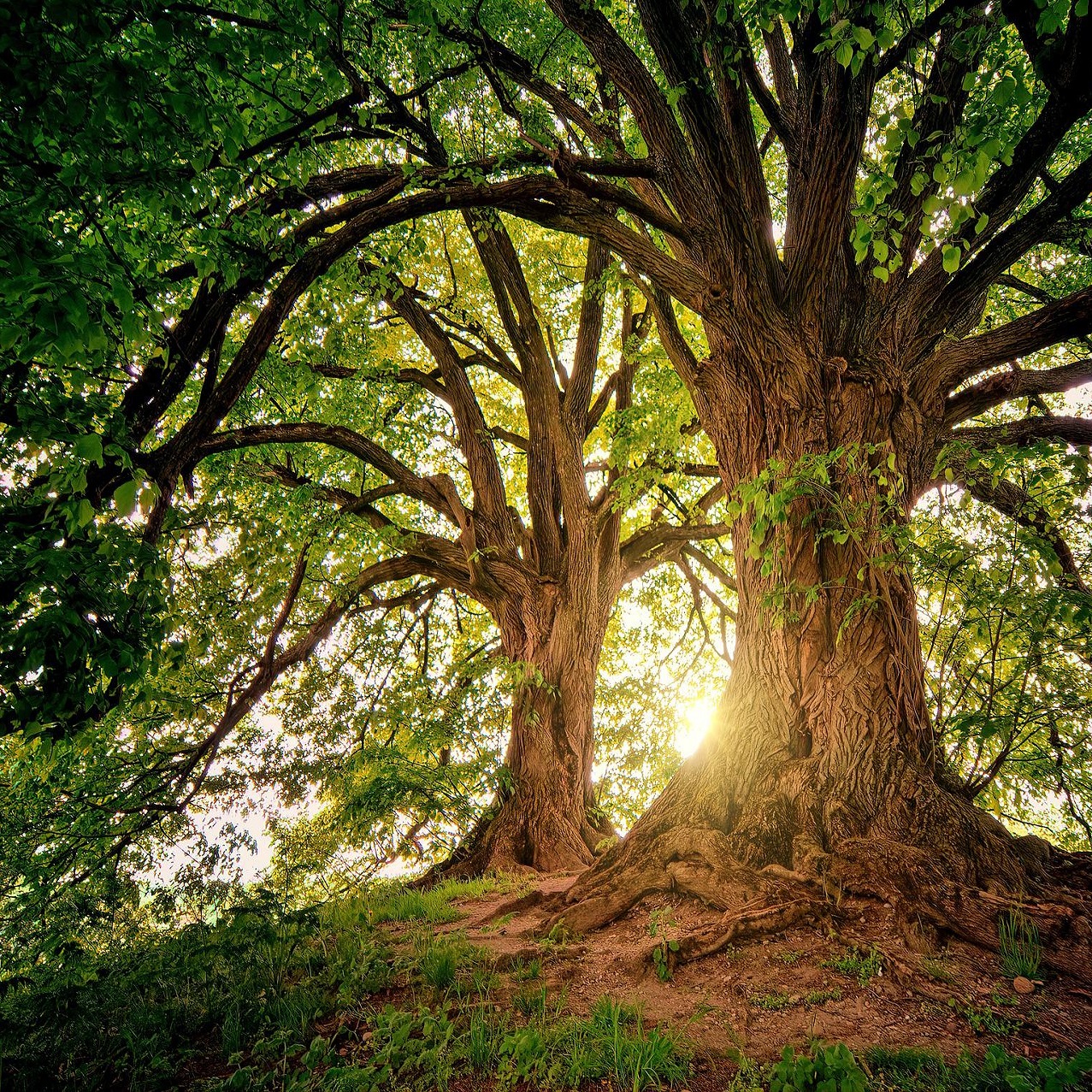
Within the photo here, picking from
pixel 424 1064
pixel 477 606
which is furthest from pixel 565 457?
pixel 424 1064

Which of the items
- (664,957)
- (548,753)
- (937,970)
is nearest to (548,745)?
(548,753)

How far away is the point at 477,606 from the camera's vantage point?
12109 millimetres

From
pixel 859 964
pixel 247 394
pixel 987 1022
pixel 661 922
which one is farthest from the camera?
pixel 247 394

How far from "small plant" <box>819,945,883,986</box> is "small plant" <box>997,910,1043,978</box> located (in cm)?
51

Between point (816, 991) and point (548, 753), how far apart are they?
4.48 metres

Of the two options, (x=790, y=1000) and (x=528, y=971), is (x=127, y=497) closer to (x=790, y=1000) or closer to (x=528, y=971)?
(x=528, y=971)

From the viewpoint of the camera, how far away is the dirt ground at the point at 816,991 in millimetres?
2254

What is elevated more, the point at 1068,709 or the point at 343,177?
the point at 343,177

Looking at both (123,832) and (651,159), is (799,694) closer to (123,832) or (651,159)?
(651,159)

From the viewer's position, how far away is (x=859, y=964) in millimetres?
→ 2750

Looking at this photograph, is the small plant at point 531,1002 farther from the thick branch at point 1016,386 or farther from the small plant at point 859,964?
the thick branch at point 1016,386

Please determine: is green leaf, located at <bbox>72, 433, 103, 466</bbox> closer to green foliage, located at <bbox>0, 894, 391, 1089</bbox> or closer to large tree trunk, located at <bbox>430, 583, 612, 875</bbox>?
green foliage, located at <bbox>0, 894, 391, 1089</bbox>

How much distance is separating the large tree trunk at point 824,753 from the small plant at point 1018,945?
0.07 metres

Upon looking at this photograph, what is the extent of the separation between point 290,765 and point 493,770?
9.21 feet
